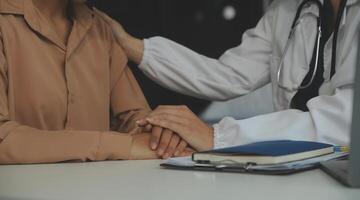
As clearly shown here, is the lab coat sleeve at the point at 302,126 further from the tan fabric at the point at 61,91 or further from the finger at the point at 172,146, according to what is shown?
the tan fabric at the point at 61,91

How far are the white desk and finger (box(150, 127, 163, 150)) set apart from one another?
0.19 metres

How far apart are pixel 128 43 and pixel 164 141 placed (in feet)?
1.62

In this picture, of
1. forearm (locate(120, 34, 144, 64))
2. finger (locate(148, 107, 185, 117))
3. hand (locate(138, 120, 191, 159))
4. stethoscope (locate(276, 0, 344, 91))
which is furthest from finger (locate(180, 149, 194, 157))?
forearm (locate(120, 34, 144, 64))

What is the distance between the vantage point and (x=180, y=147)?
1226 mm

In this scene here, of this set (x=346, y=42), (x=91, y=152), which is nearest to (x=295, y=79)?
(x=346, y=42)

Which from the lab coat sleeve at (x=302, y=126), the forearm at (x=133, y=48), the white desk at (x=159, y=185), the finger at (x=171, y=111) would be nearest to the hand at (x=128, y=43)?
the forearm at (x=133, y=48)

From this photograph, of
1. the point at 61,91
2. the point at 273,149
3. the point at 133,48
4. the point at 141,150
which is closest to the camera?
the point at 273,149

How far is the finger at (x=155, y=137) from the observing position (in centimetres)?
118

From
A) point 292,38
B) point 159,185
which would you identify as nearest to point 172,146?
point 159,185

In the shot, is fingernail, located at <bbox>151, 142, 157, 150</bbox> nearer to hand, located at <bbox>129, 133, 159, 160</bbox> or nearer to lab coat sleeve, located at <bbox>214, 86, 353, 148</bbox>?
hand, located at <bbox>129, 133, 159, 160</bbox>

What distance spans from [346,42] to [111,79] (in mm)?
636

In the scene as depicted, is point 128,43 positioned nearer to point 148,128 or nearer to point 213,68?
point 213,68

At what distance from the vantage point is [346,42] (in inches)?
51.1

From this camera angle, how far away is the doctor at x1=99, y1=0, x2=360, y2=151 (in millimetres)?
1205
